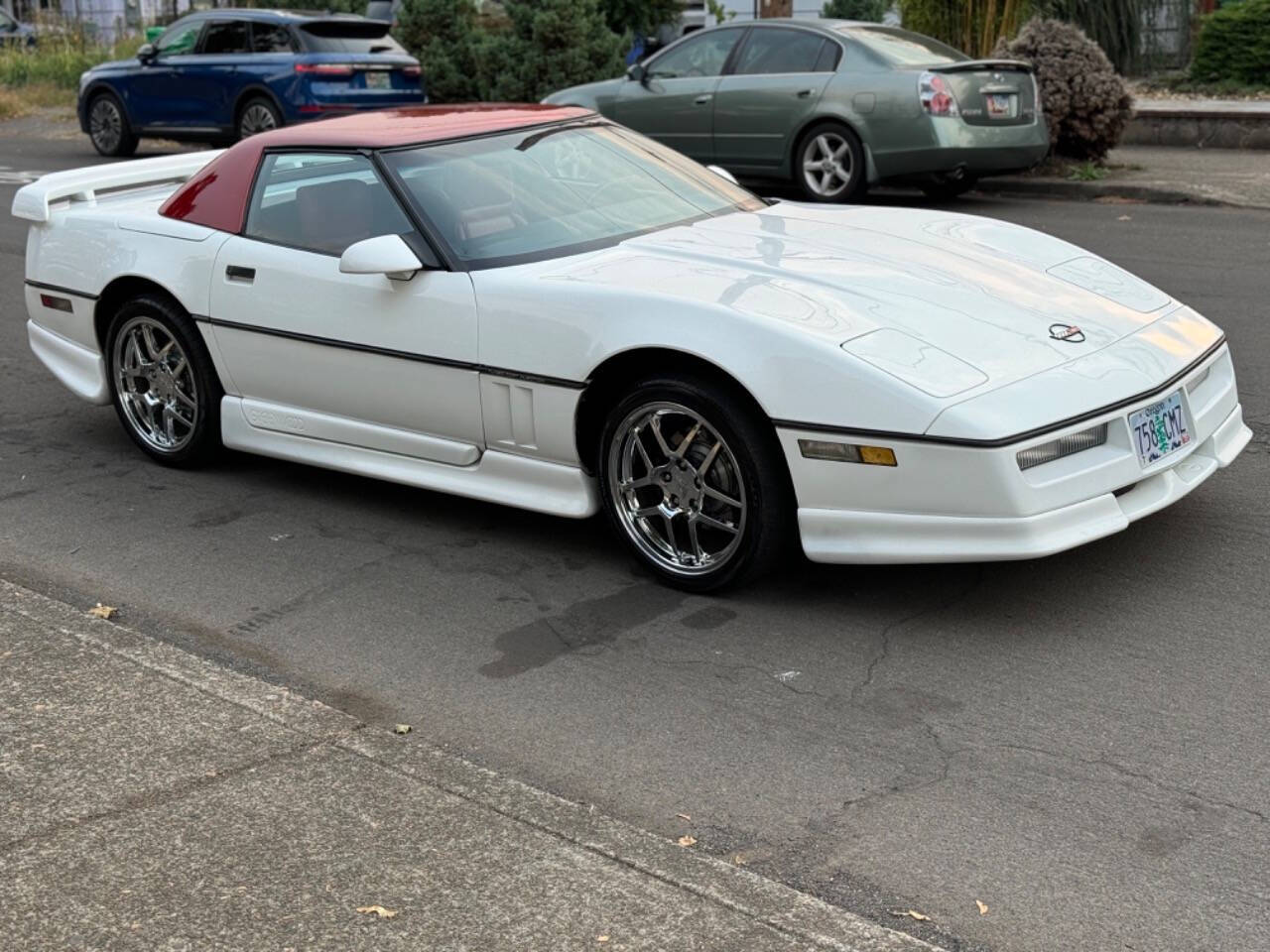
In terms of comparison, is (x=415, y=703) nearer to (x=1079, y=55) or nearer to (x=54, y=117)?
(x=1079, y=55)

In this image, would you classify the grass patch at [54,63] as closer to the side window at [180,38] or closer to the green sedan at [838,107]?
the side window at [180,38]

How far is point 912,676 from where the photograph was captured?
14.2ft

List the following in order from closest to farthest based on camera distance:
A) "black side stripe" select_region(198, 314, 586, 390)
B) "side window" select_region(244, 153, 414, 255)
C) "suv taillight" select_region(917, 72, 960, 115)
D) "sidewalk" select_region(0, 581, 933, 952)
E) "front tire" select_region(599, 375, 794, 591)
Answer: "sidewalk" select_region(0, 581, 933, 952)
"front tire" select_region(599, 375, 794, 591)
"black side stripe" select_region(198, 314, 586, 390)
"side window" select_region(244, 153, 414, 255)
"suv taillight" select_region(917, 72, 960, 115)

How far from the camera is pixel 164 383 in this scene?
21.4ft

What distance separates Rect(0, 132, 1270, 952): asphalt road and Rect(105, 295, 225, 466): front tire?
0.51ft

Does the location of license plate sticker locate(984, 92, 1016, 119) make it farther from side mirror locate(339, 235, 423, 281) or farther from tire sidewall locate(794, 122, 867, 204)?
side mirror locate(339, 235, 423, 281)

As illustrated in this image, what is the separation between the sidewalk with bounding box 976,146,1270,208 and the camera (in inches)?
506

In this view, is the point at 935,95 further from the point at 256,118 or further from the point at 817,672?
the point at 817,672

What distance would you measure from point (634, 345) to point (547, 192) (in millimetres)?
1137

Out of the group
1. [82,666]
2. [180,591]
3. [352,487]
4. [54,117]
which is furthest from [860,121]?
[54,117]

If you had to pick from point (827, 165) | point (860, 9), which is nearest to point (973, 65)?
point (827, 165)

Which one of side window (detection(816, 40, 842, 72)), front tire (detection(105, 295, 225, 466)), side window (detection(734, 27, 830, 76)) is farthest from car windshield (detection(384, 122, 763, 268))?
side window (detection(734, 27, 830, 76))

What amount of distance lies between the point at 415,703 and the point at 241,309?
2.26m

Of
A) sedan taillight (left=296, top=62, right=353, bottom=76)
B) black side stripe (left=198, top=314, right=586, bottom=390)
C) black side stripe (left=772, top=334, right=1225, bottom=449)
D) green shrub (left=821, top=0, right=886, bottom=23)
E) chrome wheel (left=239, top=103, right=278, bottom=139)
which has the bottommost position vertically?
black side stripe (left=772, top=334, right=1225, bottom=449)
